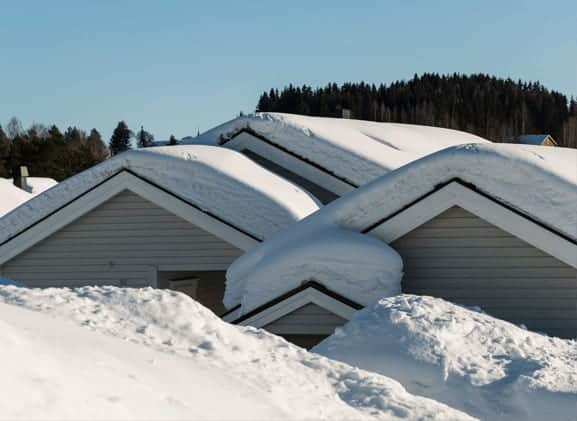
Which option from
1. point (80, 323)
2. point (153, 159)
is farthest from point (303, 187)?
point (80, 323)

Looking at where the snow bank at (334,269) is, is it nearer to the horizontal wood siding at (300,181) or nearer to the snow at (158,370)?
the snow at (158,370)

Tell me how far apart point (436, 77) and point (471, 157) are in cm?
10982

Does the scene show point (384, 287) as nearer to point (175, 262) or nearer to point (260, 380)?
point (260, 380)

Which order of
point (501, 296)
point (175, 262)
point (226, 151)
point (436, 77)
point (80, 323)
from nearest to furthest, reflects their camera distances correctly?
point (80, 323), point (501, 296), point (175, 262), point (226, 151), point (436, 77)

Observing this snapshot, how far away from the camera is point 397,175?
1098 centimetres

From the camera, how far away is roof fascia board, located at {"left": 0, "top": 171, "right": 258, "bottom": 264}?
14656 millimetres

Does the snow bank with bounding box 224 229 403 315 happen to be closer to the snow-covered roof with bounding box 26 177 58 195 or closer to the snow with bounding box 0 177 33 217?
the snow with bounding box 0 177 33 217

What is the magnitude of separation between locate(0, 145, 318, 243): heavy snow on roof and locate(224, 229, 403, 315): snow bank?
10.9 feet

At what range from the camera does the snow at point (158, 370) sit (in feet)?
16.2

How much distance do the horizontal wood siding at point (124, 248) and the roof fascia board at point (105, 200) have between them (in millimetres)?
126

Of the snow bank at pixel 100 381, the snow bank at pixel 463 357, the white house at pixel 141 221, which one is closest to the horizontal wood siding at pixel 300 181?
the white house at pixel 141 221

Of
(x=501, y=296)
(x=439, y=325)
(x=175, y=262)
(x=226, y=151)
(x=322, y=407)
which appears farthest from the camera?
(x=226, y=151)

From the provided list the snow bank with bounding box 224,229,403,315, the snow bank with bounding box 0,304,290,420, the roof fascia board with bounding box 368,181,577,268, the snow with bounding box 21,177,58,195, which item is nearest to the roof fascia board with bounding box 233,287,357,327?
the snow bank with bounding box 224,229,403,315

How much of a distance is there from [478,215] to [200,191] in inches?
231
